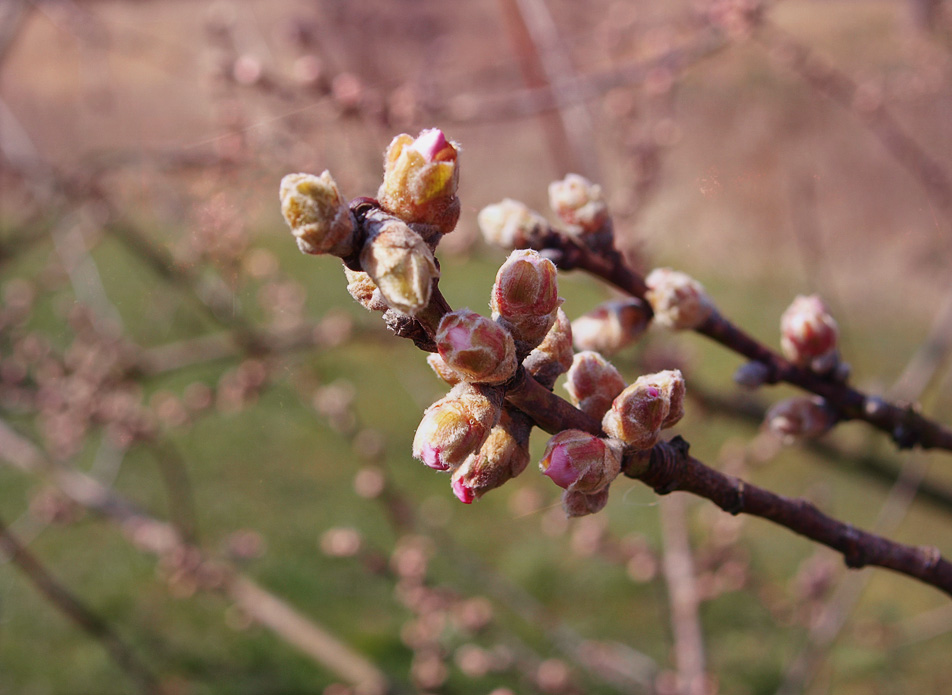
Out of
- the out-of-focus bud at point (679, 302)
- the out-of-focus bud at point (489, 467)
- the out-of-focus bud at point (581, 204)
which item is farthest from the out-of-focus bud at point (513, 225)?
the out-of-focus bud at point (489, 467)

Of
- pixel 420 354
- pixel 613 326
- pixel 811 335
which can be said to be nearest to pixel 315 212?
pixel 613 326

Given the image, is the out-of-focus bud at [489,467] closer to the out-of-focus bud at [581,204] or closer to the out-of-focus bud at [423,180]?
the out-of-focus bud at [423,180]

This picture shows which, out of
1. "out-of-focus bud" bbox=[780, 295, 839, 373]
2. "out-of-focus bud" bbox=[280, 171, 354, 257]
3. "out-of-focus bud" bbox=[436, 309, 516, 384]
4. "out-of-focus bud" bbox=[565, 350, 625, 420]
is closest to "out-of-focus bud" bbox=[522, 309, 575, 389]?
"out-of-focus bud" bbox=[565, 350, 625, 420]

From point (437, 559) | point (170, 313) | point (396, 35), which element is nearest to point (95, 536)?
point (170, 313)

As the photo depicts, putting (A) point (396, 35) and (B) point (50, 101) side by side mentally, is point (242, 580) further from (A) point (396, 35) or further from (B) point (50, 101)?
(B) point (50, 101)

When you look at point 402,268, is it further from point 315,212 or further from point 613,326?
point 613,326

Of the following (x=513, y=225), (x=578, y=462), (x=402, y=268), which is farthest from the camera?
(x=513, y=225)
